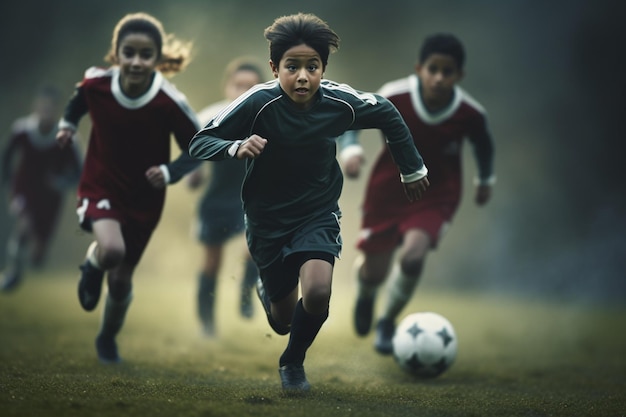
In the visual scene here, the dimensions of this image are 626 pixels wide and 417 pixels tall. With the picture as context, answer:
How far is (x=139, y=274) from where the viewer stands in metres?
13.6

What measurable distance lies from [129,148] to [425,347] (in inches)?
77.7

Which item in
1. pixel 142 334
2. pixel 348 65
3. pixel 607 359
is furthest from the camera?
pixel 348 65

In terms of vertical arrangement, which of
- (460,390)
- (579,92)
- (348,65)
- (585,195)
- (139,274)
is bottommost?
(460,390)

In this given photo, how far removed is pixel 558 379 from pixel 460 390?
2.98ft

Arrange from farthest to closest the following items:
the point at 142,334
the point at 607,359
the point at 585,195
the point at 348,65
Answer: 1. the point at 348,65
2. the point at 585,195
3. the point at 142,334
4. the point at 607,359

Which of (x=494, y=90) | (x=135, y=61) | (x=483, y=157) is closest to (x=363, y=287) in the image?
(x=483, y=157)

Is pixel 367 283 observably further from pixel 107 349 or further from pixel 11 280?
pixel 11 280

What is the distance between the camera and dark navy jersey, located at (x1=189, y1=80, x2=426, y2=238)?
3598 mm

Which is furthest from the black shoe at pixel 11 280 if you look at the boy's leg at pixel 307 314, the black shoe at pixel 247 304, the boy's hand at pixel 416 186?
the boy's hand at pixel 416 186

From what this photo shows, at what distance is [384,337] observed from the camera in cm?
541

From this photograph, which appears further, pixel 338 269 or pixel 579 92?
pixel 338 269

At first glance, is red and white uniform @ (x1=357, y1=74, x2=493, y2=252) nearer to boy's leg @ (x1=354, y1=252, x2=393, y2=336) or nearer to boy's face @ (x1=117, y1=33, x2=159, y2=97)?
boy's leg @ (x1=354, y1=252, x2=393, y2=336)

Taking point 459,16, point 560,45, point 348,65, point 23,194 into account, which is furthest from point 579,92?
point 23,194

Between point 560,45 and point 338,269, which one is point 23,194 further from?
point 560,45
